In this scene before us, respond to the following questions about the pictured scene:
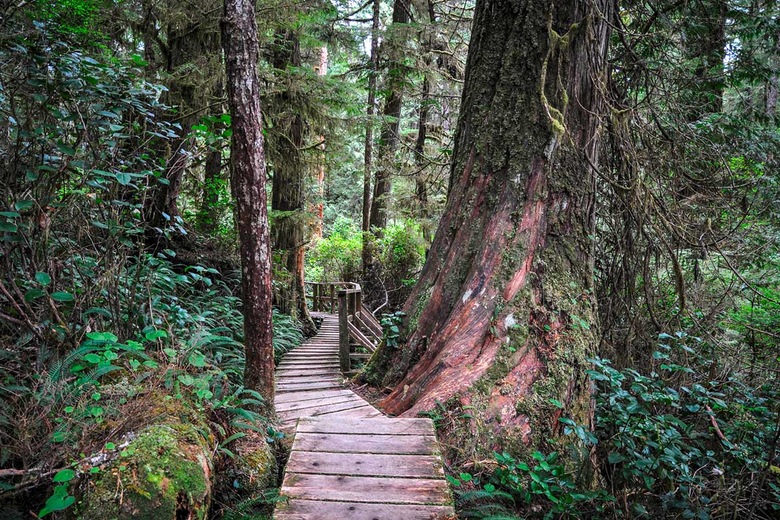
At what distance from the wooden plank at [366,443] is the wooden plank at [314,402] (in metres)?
2.22

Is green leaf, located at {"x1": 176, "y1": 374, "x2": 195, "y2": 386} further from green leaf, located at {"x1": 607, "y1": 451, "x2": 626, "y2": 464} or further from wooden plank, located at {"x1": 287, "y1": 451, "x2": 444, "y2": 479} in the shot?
green leaf, located at {"x1": 607, "y1": 451, "x2": 626, "y2": 464}

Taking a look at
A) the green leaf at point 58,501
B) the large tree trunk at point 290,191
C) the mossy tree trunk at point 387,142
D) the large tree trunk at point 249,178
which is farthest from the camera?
the mossy tree trunk at point 387,142

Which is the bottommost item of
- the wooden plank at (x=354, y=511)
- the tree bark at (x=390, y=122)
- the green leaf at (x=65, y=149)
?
the wooden plank at (x=354, y=511)

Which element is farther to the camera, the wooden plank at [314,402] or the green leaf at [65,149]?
the wooden plank at [314,402]

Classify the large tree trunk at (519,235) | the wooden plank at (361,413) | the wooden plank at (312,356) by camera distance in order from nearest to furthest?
the large tree trunk at (519,235)
the wooden plank at (361,413)
the wooden plank at (312,356)

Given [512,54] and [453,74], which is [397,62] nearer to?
[453,74]

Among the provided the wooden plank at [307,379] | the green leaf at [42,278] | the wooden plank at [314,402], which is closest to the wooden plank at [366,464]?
the green leaf at [42,278]

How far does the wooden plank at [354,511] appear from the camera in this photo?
2.41m

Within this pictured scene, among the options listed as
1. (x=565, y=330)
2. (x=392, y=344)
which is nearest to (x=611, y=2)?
(x=565, y=330)

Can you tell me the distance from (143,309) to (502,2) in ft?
16.8

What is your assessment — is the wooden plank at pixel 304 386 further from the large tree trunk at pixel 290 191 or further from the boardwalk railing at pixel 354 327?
the large tree trunk at pixel 290 191

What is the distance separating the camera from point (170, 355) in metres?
3.69

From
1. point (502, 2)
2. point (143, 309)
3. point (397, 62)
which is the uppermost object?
point (397, 62)

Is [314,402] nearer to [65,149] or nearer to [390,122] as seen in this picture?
[65,149]
